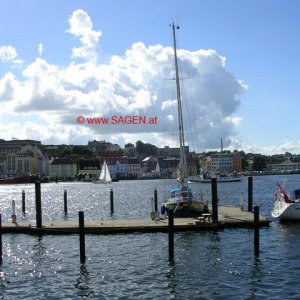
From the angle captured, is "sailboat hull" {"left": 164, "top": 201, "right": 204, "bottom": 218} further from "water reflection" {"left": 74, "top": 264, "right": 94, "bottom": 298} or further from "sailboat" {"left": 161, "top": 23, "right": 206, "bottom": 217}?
"water reflection" {"left": 74, "top": 264, "right": 94, "bottom": 298}

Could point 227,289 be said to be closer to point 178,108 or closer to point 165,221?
point 165,221

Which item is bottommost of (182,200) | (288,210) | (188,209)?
(288,210)

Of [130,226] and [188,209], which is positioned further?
[188,209]

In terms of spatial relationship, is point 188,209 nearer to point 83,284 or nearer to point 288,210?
point 288,210

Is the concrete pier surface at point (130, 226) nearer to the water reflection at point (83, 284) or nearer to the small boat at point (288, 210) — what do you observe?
the small boat at point (288, 210)

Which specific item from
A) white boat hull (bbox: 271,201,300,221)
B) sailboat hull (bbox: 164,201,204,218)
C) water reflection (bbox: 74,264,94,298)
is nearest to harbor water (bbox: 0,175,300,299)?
water reflection (bbox: 74,264,94,298)

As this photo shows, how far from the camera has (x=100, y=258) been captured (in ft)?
102

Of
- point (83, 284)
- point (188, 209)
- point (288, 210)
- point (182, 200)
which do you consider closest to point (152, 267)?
point (83, 284)

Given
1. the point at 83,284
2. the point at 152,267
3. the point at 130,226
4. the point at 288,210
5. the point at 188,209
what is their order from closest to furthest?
the point at 83,284 → the point at 152,267 → the point at 130,226 → the point at 188,209 → the point at 288,210

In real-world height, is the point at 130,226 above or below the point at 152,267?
above

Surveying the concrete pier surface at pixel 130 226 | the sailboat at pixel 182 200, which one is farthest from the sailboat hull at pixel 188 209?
the concrete pier surface at pixel 130 226

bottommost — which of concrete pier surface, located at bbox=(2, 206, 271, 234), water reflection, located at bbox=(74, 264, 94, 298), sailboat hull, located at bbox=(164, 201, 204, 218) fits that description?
water reflection, located at bbox=(74, 264, 94, 298)

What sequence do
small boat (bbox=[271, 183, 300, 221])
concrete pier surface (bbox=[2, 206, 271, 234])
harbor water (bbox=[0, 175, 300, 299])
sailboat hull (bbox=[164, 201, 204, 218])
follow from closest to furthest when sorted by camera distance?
1. harbor water (bbox=[0, 175, 300, 299])
2. concrete pier surface (bbox=[2, 206, 271, 234])
3. sailboat hull (bbox=[164, 201, 204, 218])
4. small boat (bbox=[271, 183, 300, 221])

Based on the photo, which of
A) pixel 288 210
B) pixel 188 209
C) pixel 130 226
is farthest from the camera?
pixel 288 210
